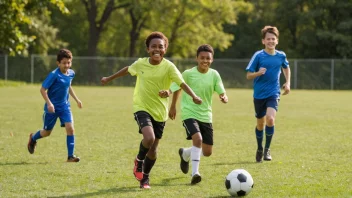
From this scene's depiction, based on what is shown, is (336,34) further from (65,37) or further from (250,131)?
(250,131)

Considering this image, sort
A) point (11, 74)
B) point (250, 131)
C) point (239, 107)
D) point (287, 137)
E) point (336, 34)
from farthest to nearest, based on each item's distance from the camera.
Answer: point (336, 34)
point (11, 74)
point (239, 107)
point (250, 131)
point (287, 137)

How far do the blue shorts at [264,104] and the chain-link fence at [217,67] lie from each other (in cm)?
3245

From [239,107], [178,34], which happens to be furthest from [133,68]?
[178,34]

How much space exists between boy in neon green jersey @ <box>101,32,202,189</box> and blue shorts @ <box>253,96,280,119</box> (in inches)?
112

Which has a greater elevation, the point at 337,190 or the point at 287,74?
the point at 287,74

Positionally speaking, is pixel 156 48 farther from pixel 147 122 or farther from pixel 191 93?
pixel 147 122

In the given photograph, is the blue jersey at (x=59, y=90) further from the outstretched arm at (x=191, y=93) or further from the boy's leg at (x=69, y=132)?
the outstretched arm at (x=191, y=93)

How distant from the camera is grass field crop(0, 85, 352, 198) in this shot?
7.28 m

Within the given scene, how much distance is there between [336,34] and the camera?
50250 mm

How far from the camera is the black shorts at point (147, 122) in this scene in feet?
24.3

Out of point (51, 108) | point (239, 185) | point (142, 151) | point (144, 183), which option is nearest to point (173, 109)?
point (142, 151)

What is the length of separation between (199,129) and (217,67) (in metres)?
36.3

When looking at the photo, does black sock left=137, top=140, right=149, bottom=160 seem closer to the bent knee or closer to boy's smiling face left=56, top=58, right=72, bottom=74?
boy's smiling face left=56, top=58, right=72, bottom=74

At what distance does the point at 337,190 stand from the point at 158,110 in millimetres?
2101
